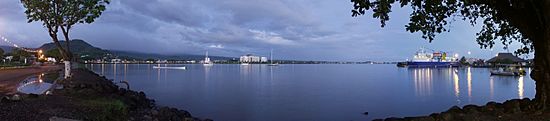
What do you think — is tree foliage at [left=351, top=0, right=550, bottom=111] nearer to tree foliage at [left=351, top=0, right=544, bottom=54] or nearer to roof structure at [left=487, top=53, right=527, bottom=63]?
tree foliage at [left=351, top=0, right=544, bottom=54]

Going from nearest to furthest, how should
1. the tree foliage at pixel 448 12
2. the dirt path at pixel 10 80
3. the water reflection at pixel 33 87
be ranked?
the tree foliage at pixel 448 12
the water reflection at pixel 33 87
the dirt path at pixel 10 80

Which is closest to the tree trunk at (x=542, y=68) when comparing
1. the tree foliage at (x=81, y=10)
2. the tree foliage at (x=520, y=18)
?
the tree foliage at (x=520, y=18)

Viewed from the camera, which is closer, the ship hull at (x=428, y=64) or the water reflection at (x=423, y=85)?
the water reflection at (x=423, y=85)

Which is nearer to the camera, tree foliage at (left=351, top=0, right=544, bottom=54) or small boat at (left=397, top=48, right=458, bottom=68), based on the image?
tree foliage at (left=351, top=0, right=544, bottom=54)

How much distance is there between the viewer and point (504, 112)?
12.1m

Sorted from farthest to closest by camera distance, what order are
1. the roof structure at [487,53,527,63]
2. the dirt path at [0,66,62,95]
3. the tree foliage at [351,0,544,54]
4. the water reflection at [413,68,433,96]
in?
1. the roof structure at [487,53,527,63]
2. the water reflection at [413,68,433,96]
3. the dirt path at [0,66,62,95]
4. the tree foliage at [351,0,544,54]

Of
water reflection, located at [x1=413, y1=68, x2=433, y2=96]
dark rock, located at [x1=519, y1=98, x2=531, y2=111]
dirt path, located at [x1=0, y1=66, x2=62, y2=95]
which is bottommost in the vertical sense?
water reflection, located at [x1=413, y1=68, x2=433, y2=96]

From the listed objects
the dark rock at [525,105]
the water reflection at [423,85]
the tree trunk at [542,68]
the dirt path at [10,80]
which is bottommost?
the water reflection at [423,85]

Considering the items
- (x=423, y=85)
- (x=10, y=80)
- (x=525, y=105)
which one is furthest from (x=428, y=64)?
(x=525, y=105)

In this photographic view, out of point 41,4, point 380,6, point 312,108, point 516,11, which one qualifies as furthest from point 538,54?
point 41,4

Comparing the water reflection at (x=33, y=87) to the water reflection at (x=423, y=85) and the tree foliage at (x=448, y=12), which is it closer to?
the tree foliage at (x=448, y=12)

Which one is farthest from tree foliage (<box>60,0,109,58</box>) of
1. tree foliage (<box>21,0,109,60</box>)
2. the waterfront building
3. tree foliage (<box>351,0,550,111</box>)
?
the waterfront building

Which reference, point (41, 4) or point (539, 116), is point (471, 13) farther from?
point (41, 4)

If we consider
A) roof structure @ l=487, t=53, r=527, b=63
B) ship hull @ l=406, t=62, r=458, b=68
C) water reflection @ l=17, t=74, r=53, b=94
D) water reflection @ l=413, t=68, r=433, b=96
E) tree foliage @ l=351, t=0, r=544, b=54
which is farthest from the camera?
ship hull @ l=406, t=62, r=458, b=68
